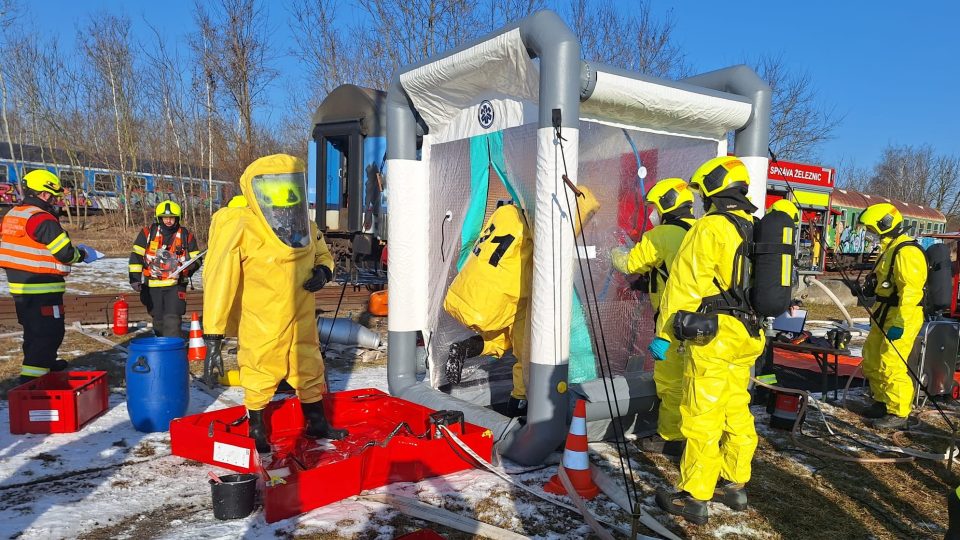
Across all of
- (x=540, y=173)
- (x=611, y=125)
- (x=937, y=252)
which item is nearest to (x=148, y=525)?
(x=540, y=173)

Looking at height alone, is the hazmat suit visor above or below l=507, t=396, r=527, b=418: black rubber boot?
above

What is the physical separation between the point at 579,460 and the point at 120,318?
7.05 metres

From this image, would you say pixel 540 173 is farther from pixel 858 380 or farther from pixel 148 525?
pixel 858 380

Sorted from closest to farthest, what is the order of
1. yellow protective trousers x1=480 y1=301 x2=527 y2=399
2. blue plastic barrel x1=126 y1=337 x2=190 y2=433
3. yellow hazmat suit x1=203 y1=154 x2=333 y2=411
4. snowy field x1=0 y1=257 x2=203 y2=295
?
yellow hazmat suit x1=203 y1=154 x2=333 y2=411 < blue plastic barrel x1=126 y1=337 x2=190 y2=433 < yellow protective trousers x1=480 y1=301 x2=527 y2=399 < snowy field x1=0 y1=257 x2=203 y2=295

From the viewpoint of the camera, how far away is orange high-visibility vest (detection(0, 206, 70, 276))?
5305 mm

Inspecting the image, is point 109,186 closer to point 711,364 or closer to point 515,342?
point 515,342

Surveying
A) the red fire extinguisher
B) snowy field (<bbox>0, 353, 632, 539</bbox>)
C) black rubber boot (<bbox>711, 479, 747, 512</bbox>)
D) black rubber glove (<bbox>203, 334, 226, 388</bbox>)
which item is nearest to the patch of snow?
black rubber boot (<bbox>711, 479, 747, 512</bbox>)

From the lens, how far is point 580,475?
3.82 metres

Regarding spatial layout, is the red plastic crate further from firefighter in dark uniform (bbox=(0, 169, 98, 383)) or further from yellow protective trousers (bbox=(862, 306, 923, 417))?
yellow protective trousers (bbox=(862, 306, 923, 417))

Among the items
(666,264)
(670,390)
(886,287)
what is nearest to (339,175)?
(666,264)

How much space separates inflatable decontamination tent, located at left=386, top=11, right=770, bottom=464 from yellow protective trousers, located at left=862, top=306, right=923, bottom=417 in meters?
1.78

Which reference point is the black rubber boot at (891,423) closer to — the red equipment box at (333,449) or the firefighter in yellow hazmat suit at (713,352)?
the firefighter in yellow hazmat suit at (713,352)

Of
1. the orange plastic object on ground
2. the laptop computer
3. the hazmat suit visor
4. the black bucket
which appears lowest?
the black bucket

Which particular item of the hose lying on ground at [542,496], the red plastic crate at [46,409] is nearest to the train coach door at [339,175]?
the red plastic crate at [46,409]
